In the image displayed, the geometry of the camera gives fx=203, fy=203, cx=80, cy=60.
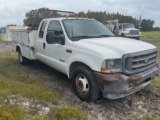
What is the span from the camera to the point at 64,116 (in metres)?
3.86

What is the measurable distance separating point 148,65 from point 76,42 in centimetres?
172

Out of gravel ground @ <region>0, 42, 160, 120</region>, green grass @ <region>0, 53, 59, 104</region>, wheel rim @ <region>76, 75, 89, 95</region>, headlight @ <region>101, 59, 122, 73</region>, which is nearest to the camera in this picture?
headlight @ <region>101, 59, 122, 73</region>

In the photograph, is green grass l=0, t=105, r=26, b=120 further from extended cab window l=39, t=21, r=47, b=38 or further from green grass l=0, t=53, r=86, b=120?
extended cab window l=39, t=21, r=47, b=38

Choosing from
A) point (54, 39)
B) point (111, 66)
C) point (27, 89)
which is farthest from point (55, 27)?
point (111, 66)

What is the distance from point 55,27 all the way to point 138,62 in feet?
8.48

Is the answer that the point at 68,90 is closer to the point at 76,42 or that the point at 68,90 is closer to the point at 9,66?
the point at 76,42

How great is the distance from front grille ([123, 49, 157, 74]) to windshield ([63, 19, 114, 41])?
1396 mm

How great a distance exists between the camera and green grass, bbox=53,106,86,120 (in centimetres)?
385

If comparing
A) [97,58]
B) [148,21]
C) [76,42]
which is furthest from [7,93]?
[148,21]

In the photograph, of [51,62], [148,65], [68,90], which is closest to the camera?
[148,65]

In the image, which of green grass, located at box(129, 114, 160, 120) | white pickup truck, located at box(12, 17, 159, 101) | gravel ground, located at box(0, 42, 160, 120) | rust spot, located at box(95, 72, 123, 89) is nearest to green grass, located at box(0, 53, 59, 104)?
gravel ground, located at box(0, 42, 160, 120)

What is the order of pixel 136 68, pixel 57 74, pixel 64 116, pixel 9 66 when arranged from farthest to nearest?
pixel 9 66
pixel 57 74
pixel 136 68
pixel 64 116

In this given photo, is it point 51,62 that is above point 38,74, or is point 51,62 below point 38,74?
above

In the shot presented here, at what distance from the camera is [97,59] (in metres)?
4.01
